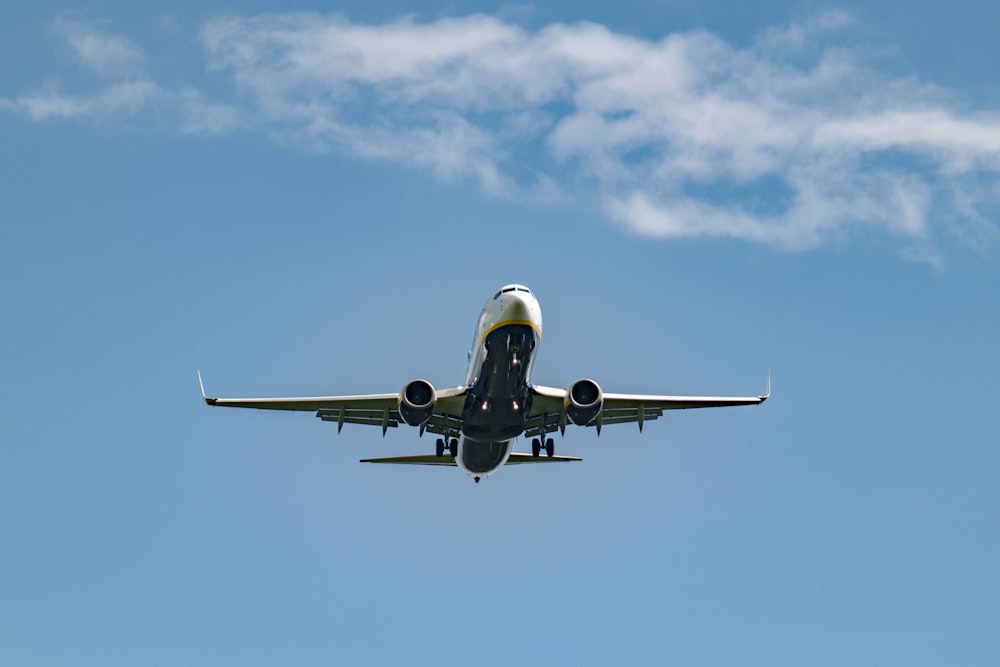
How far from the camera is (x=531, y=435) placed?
47812 mm

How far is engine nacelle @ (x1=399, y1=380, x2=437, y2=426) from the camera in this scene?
140 ft

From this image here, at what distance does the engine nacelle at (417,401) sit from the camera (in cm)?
4259

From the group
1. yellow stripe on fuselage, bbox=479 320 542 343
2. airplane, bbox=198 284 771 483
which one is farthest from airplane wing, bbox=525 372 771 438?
yellow stripe on fuselage, bbox=479 320 542 343

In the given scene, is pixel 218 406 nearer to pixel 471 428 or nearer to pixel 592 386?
pixel 471 428

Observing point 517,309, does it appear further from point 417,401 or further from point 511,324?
point 417,401

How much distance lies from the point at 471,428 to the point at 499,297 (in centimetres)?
524

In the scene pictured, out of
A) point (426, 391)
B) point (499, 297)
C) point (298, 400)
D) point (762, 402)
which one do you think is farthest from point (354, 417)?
point (762, 402)

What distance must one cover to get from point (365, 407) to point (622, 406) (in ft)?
32.1

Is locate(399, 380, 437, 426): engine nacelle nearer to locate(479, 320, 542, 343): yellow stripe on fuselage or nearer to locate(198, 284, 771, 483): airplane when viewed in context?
locate(198, 284, 771, 483): airplane

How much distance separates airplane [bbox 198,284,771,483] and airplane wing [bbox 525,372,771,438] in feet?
0.12

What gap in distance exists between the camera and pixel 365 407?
46375 millimetres

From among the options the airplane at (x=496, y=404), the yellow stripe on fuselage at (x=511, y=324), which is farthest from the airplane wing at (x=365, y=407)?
the yellow stripe on fuselage at (x=511, y=324)

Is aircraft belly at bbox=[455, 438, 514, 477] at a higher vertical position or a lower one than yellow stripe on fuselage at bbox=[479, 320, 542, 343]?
lower

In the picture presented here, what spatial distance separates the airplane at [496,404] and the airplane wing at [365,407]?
37mm
